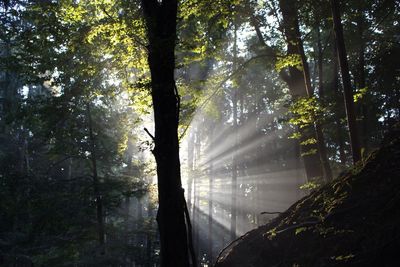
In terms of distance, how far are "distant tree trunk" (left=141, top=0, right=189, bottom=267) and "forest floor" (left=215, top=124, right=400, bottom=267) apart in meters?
1.93

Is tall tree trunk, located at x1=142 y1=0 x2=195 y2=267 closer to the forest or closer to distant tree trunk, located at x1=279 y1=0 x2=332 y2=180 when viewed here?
the forest

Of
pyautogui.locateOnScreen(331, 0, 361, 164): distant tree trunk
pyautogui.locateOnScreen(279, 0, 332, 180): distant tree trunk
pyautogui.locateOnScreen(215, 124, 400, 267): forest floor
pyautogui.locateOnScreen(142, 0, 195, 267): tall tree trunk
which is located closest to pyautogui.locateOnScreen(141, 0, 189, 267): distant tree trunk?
pyautogui.locateOnScreen(142, 0, 195, 267): tall tree trunk

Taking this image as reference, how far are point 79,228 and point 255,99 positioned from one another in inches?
993

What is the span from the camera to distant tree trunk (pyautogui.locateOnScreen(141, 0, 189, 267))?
5.83 metres

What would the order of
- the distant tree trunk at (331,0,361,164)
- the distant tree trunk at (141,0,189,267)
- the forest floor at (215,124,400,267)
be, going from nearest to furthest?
the forest floor at (215,124,400,267), the distant tree trunk at (141,0,189,267), the distant tree trunk at (331,0,361,164)

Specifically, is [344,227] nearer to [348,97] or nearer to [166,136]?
[166,136]

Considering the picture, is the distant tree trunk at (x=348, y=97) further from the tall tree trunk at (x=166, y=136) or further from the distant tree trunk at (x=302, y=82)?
the tall tree trunk at (x=166, y=136)

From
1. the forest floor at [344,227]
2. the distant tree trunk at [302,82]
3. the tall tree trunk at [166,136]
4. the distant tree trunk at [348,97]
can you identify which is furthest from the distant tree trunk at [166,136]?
the distant tree trunk at [302,82]

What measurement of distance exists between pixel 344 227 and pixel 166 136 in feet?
10.3

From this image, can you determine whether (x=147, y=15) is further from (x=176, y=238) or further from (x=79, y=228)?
(x=79, y=228)

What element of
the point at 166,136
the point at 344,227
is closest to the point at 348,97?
the point at 344,227

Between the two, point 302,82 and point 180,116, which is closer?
point 180,116

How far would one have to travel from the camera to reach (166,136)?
612cm

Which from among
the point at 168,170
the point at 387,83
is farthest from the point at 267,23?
the point at 168,170
